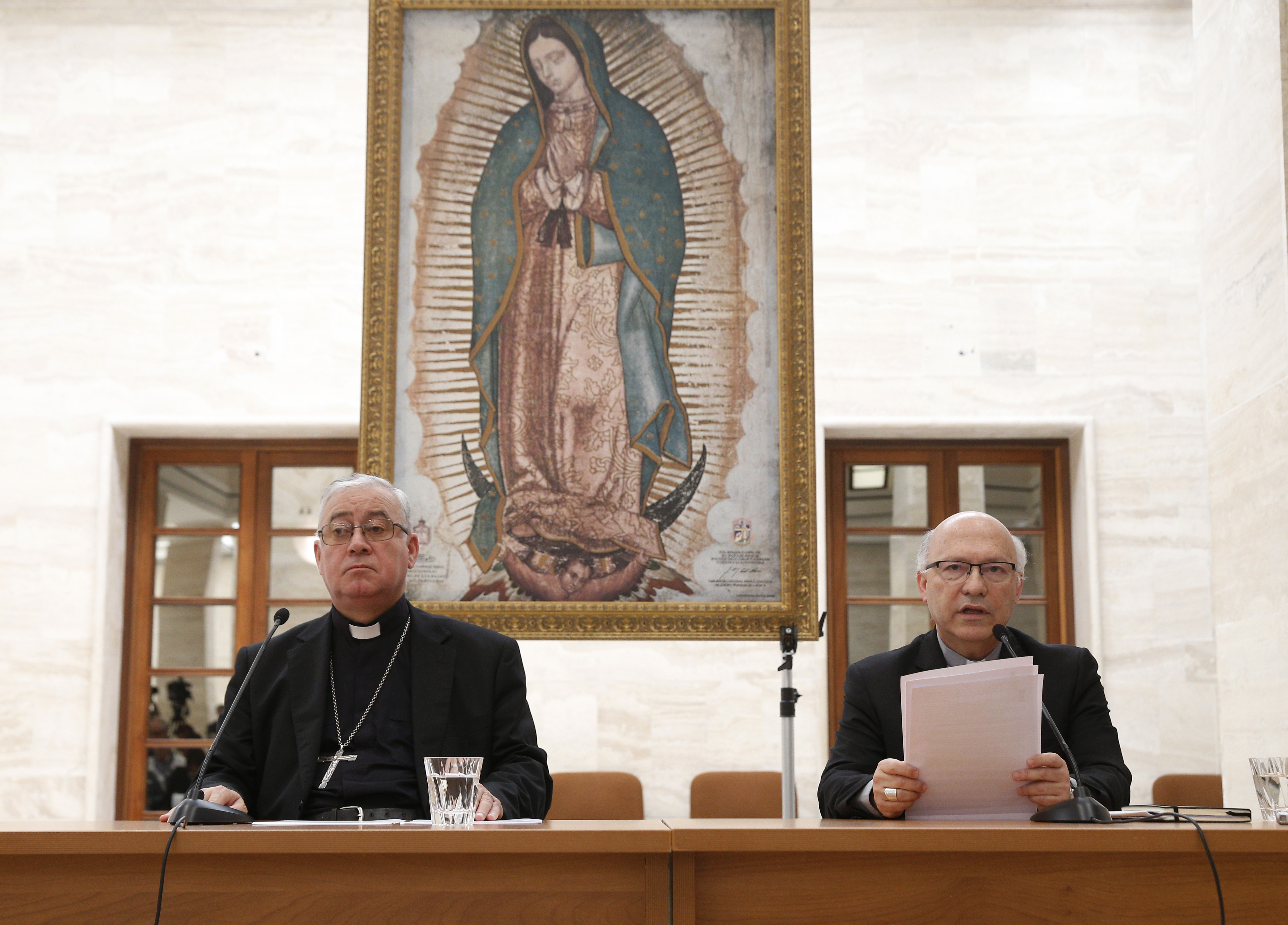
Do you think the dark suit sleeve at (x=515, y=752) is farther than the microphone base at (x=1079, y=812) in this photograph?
Yes

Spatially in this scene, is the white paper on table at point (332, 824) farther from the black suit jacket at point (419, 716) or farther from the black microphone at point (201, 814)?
the black suit jacket at point (419, 716)

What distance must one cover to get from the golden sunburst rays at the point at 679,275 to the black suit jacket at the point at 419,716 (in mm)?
979

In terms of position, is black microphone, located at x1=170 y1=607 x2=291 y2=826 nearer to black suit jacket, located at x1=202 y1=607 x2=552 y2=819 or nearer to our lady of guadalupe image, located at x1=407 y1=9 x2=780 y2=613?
black suit jacket, located at x1=202 y1=607 x2=552 y2=819

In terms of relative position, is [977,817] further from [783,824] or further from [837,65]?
[837,65]

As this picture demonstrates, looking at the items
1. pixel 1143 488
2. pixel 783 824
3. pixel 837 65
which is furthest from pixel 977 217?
pixel 783 824

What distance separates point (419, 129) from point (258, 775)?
230 centimetres

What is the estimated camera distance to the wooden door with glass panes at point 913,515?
5742mm

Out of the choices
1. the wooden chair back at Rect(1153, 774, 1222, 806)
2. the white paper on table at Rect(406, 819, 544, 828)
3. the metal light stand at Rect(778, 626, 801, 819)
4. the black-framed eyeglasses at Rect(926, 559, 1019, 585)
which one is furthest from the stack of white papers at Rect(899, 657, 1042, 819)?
the wooden chair back at Rect(1153, 774, 1222, 806)

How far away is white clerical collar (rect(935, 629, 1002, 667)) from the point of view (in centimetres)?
293

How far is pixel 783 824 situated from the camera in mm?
1980

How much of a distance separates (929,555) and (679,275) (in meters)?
1.63

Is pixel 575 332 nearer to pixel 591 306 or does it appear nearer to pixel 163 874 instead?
pixel 591 306

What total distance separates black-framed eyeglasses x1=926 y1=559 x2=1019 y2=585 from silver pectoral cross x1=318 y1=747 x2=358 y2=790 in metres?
1.40

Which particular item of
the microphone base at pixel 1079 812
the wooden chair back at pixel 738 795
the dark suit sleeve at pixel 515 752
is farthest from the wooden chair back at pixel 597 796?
the microphone base at pixel 1079 812
